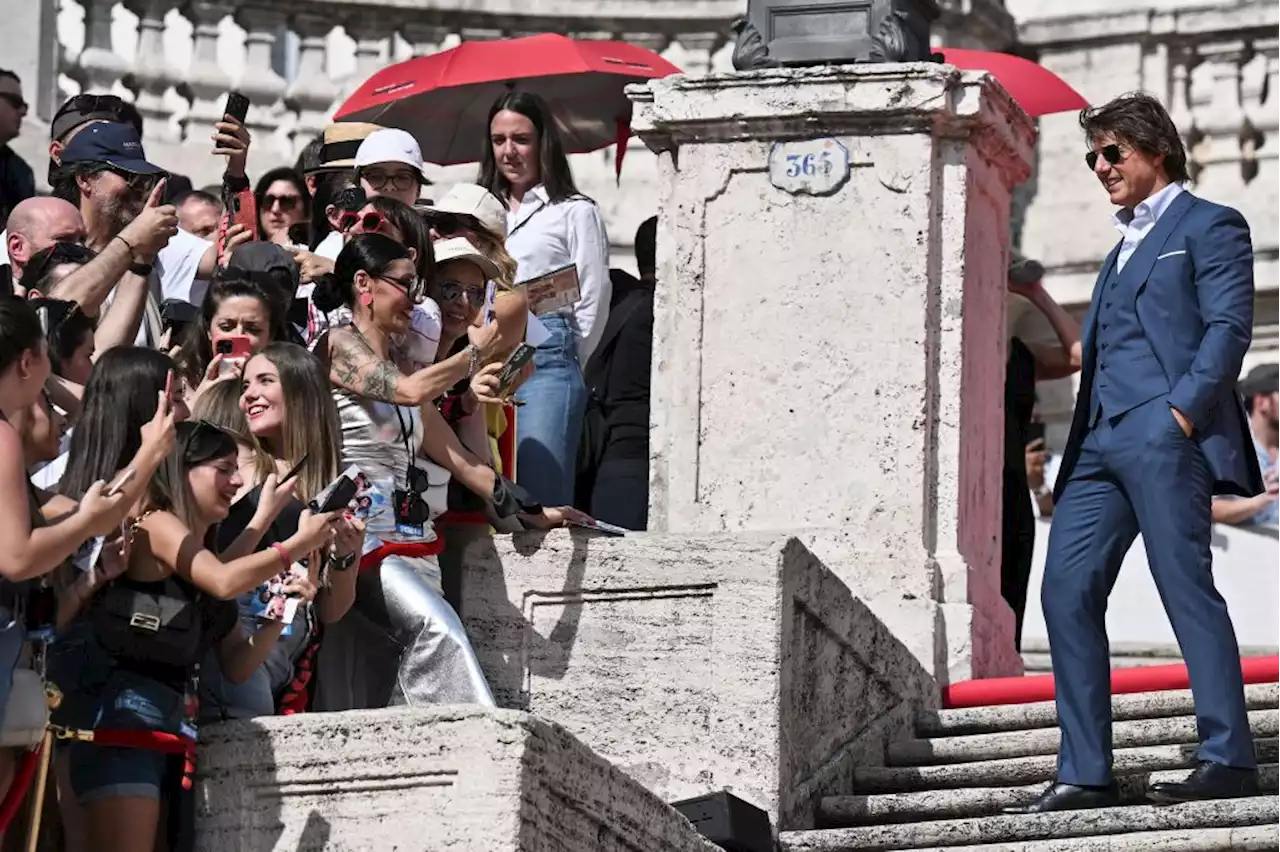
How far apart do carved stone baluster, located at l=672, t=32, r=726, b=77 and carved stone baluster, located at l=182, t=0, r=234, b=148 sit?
8.13ft

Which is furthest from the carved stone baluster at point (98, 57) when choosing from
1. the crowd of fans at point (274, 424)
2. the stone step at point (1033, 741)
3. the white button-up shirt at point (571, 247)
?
the stone step at point (1033, 741)

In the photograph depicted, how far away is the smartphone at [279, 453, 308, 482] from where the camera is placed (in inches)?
322

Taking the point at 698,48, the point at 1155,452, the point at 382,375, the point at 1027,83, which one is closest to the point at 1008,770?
the point at 1155,452

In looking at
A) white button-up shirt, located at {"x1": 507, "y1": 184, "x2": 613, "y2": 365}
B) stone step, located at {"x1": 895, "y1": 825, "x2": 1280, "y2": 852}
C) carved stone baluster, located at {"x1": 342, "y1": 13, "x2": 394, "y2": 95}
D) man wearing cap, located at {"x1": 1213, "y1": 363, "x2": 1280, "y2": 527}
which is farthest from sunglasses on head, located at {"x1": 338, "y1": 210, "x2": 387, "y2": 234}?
carved stone baluster, located at {"x1": 342, "y1": 13, "x2": 394, "y2": 95}

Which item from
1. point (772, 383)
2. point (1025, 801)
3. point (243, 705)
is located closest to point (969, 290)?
point (772, 383)

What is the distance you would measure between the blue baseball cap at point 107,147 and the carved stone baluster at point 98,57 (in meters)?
5.92

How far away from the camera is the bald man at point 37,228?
9781mm

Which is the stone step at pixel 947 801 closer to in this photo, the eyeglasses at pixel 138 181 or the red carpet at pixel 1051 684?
the red carpet at pixel 1051 684

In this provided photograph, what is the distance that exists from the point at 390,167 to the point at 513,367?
164cm

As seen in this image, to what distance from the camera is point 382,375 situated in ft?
30.8

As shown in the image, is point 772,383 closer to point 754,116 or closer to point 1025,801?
point 754,116

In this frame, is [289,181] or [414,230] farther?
[289,181]

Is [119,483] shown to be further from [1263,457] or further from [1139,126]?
[1263,457]

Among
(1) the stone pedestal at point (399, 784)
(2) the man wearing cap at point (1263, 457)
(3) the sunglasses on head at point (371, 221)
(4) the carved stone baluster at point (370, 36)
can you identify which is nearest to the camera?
(1) the stone pedestal at point (399, 784)
